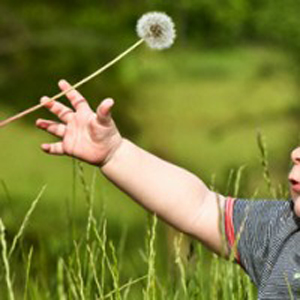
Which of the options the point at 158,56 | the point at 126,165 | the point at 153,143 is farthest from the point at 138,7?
the point at 126,165

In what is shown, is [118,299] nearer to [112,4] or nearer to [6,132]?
[112,4]

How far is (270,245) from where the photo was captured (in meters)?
1.37

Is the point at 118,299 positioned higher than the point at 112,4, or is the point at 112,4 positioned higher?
the point at 112,4

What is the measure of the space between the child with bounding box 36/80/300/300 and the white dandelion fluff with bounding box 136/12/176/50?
0.15 metres

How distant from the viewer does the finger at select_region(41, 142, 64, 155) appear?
4.47ft

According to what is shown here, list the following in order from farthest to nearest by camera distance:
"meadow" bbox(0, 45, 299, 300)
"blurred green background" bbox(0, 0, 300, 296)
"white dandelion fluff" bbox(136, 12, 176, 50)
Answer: "meadow" bbox(0, 45, 299, 300) → "blurred green background" bbox(0, 0, 300, 296) → "white dandelion fluff" bbox(136, 12, 176, 50)

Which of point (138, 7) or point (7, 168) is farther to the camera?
point (7, 168)

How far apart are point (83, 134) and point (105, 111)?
0.32 feet

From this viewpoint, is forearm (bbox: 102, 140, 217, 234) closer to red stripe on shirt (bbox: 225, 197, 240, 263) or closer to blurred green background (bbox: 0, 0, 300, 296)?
red stripe on shirt (bbox: 225, 197, 240, 263)

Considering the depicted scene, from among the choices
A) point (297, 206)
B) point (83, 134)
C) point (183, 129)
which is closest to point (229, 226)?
point (297, 206)

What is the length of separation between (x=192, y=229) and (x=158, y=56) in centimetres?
683

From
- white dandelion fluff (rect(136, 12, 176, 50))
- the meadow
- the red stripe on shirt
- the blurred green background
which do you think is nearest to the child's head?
the red stripe on shirt

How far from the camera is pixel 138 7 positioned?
273 inches

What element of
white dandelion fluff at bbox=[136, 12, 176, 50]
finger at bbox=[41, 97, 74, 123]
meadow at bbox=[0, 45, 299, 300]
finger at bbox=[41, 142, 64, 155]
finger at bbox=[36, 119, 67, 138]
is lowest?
meadow at bbox=[0, 45, 299, 300]
